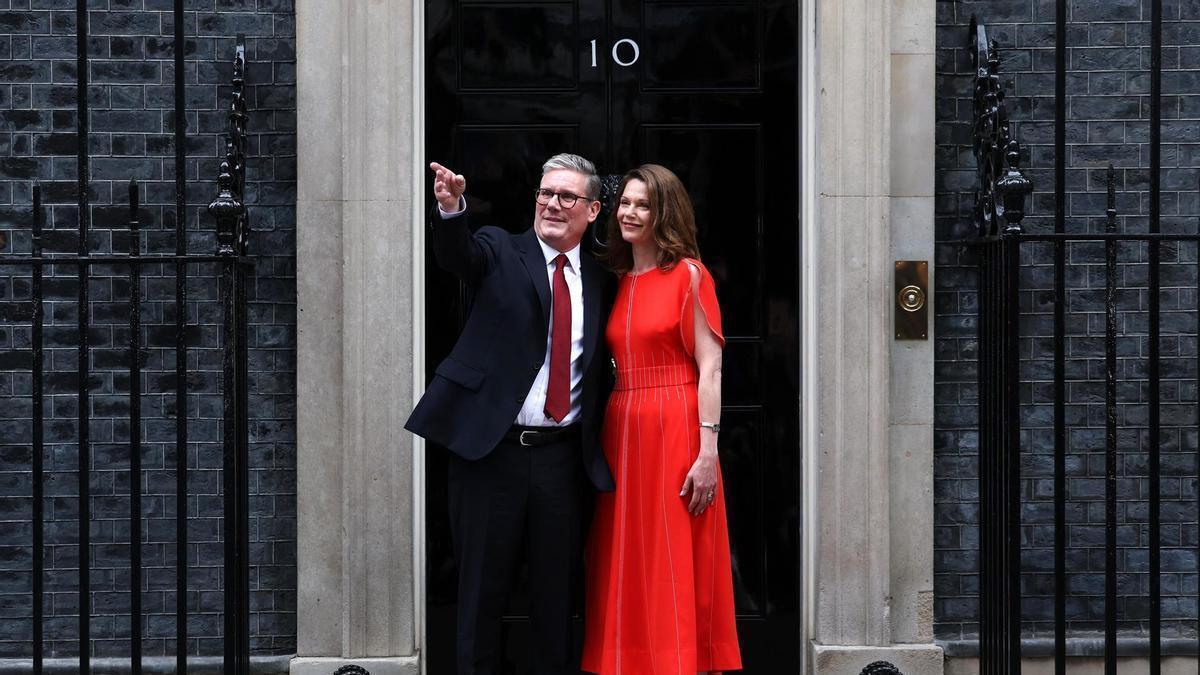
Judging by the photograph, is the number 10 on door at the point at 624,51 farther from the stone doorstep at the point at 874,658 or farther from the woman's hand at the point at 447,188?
the stone doorstep at the point at 874,658

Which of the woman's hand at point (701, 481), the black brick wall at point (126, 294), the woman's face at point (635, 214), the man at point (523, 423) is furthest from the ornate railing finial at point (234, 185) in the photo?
the woman's hand at point (701, 481)

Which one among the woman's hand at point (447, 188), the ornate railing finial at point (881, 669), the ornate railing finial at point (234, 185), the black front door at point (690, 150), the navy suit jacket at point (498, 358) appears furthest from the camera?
the black front door at point (690, 150)

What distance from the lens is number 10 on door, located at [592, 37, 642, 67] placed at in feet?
16.3

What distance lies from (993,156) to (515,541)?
208cm

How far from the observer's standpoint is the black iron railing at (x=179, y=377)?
4047mm

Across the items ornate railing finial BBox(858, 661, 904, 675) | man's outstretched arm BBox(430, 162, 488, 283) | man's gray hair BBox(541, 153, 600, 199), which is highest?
man's gray hair BBox(541, 153, 600, 199)

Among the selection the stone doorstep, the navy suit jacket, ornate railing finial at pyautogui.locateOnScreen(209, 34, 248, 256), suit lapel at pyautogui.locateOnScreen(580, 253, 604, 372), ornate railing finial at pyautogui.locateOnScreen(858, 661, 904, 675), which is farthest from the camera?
the stone doorstep

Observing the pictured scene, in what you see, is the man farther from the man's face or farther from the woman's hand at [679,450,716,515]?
the woman's hand at [679,450,716,515]

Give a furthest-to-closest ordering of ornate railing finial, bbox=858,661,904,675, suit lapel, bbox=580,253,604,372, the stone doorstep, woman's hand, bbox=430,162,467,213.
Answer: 1. the stone doorstep
2. ornate railing finial, bbox=858,661,904,675
3. suit lapel, bbox=580,253,604,372
4. woman's hand, bbox=430,162,467,213

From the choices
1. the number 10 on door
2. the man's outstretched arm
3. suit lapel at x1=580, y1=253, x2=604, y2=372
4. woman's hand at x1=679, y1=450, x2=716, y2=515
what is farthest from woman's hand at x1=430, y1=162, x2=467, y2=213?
the number 10 on door

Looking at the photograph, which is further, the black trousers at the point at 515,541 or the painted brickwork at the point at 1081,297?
the painted brickwork at the point at 1081,297

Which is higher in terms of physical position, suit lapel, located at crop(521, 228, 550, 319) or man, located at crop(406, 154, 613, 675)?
suit lapel, located at crop(521, 228, 550, 319)

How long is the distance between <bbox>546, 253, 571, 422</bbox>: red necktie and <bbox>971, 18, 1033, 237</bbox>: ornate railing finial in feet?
4.91

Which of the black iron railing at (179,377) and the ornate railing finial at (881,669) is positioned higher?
the black iron railing at (179,377)
